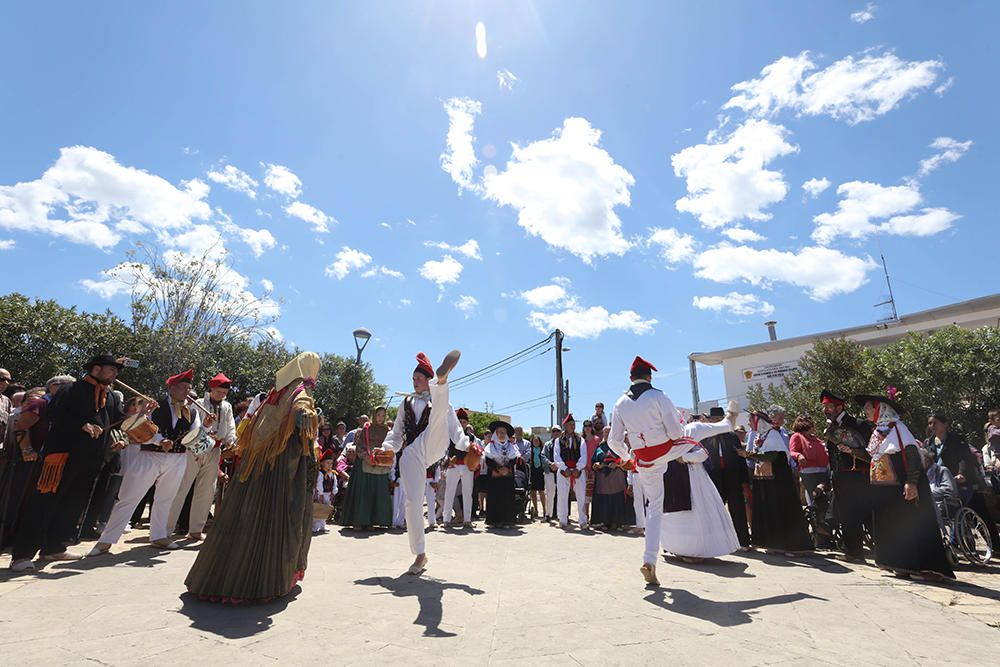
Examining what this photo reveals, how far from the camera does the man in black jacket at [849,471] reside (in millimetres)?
5840

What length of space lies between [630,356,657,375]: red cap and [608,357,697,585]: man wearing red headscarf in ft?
0.51

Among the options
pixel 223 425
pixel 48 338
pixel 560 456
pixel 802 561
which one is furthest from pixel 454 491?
pixel 48 338

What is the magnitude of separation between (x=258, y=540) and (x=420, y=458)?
1520 mm

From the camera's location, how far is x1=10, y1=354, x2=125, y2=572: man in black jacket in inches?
184

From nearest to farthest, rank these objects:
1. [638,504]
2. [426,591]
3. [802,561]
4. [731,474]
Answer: [426,591]
[802,561]
[731,474]
[638,504]

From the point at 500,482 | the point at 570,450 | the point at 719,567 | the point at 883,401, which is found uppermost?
the point at 883,401

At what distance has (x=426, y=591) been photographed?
405 centimetres

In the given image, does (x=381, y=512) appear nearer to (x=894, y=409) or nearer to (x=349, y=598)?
(x=349, y=598)

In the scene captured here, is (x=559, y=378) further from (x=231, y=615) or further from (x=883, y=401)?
(x=231, y=615)

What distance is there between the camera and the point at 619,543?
7.32 m

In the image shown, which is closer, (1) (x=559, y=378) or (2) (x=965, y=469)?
(2) (x=965, y=469)

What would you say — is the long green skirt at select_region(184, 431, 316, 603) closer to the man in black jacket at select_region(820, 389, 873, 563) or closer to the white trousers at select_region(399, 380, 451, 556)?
the white trousers at select_region(399, 380, 451, 556)

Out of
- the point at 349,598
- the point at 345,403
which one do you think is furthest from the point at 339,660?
the point at 345,403

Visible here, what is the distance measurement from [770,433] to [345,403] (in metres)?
24.1
